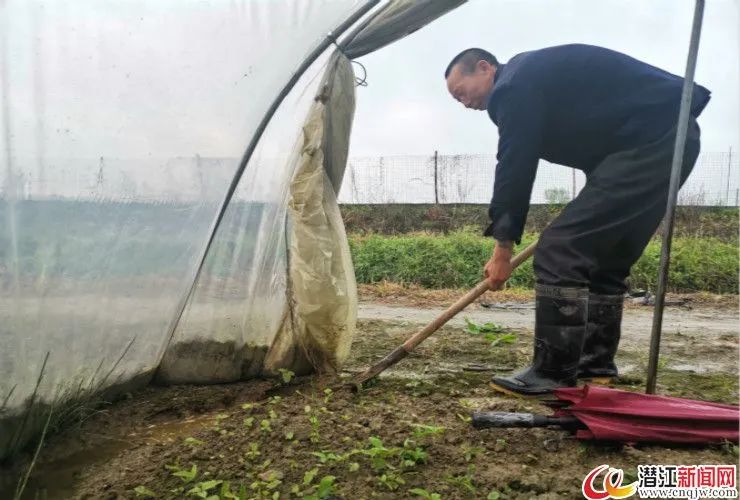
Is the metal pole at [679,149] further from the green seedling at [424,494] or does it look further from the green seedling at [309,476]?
the green seedling at [309,476]

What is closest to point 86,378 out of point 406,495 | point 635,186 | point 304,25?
point 406,495

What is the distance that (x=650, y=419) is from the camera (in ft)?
6.32

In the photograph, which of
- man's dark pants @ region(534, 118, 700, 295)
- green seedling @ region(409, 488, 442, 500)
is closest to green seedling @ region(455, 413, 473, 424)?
green seedling @ region(409, 488, 442, 500)

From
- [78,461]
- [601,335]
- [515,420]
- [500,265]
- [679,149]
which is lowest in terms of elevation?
[78,461]

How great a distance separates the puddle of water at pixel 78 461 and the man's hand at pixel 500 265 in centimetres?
153

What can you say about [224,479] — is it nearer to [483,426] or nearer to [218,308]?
[483,426]

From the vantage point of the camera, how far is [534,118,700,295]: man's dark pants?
2455mm

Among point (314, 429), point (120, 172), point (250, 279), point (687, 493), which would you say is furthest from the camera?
point (250, 279)

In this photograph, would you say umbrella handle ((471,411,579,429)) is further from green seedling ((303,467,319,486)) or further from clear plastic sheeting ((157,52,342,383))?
clear plastic sheeting ((157,52,342,383))

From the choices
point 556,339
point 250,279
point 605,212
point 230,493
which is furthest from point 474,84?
point 230,493

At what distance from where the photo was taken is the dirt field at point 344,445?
1785 mm

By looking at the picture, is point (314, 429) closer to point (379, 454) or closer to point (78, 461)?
point (379, 454)

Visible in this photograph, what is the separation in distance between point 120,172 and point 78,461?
3.96 feet

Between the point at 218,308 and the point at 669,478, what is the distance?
88.5 inches
